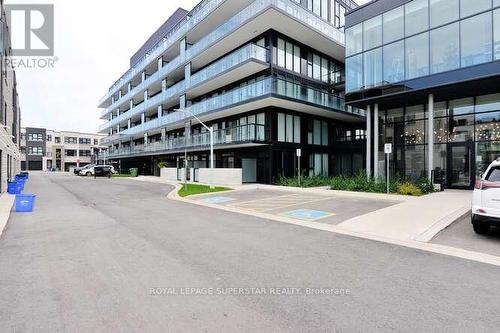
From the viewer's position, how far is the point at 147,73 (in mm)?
49062

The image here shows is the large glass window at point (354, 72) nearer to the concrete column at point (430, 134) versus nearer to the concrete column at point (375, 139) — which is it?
the concrete column at point (375, 139)

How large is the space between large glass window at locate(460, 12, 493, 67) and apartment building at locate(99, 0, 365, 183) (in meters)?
10.8

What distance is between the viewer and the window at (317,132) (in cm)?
2892

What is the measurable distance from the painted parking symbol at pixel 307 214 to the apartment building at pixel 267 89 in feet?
29.6

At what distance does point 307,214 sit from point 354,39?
16.7 m

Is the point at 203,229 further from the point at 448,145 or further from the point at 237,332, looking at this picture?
the point at 448,145

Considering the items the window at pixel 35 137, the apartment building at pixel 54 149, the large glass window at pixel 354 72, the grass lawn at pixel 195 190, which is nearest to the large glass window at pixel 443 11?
the large glass window at pixel 354 72

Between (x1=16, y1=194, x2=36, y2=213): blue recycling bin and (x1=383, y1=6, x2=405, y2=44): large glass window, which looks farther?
(x1=383, y1=6, x2=405, y2=44): large glass window

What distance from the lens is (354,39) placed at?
73.7 feet

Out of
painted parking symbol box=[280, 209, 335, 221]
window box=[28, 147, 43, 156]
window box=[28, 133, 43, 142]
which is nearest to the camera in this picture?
painted parking symbol box=[280, 209, 335, 221]

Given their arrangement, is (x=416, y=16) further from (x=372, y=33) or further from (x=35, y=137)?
(x=35, y=137)

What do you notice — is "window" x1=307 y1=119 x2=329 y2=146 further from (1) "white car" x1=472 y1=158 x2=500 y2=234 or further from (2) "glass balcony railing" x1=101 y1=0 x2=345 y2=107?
(1) "white car" x1=472 y1=158 x2=500 y2=234

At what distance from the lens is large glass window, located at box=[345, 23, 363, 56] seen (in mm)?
22078

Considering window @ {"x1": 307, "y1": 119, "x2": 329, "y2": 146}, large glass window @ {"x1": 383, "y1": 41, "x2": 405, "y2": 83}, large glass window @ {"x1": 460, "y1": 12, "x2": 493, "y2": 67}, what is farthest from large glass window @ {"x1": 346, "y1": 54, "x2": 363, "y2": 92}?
window @ {"x1": 307, "y1": 119, "x2": 329, "y2": 146}
